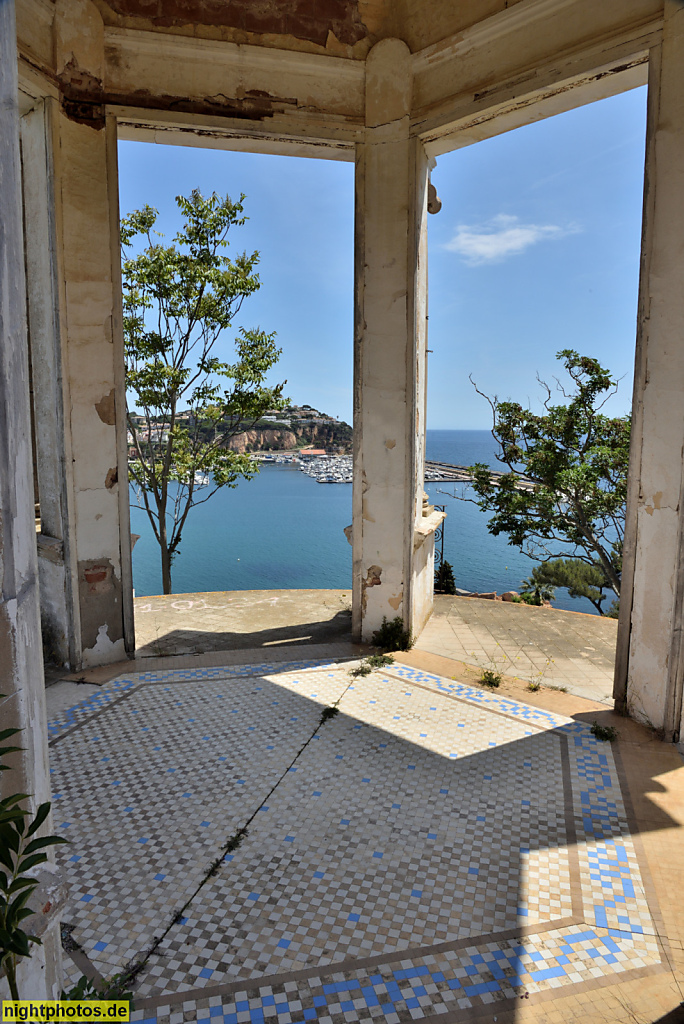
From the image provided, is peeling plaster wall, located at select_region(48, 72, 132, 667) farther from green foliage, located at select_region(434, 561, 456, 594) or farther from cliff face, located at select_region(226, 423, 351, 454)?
cliff face, located at select_region(226, 423, 351, 454)

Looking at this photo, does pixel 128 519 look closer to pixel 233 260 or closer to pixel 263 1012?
pixel 263 1012

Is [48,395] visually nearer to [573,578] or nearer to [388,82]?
[388,82]

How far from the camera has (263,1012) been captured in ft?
5.78

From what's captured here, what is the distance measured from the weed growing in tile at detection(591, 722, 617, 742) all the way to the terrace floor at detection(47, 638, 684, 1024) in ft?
0.14

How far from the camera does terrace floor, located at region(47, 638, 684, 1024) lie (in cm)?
187

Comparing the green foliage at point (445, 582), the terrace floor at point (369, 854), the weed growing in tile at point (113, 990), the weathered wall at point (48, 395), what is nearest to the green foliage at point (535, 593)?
the green foliage at point (445, 582)

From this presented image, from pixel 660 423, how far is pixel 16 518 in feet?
11.1

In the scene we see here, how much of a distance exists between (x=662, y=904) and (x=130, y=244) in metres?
9.14

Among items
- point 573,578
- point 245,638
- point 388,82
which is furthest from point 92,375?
point 573,578

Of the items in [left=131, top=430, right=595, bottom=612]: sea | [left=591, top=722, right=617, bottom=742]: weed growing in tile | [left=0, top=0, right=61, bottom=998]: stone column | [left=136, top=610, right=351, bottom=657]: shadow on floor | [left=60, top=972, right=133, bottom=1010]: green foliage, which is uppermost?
[left=0, top=0, right=61, bottom=998]: stone column

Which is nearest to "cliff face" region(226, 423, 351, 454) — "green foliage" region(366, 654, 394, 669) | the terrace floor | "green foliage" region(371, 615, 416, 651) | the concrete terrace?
the concrete terrace

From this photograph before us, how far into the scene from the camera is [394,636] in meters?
4.88

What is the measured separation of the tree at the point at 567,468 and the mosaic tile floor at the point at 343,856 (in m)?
6.66

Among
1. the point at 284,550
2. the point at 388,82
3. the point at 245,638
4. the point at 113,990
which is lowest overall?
the point at 284,550
